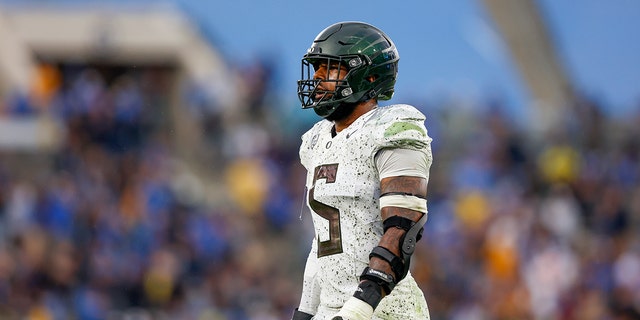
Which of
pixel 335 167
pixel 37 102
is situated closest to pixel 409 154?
pixel 335 167

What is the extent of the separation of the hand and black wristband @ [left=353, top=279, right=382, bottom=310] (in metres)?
0.02

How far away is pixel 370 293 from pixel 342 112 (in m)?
0.91

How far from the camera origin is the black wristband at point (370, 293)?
14.0ft

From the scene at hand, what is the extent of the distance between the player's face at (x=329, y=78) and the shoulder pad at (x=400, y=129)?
0.26 metres

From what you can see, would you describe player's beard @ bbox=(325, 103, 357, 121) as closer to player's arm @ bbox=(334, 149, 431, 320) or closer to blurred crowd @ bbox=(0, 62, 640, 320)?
player's arm @ bbox=(334, 149, 431, 320)

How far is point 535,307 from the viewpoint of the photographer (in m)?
12.4

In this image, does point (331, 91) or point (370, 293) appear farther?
point (331, 91)

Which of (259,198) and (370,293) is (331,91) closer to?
(370,293)

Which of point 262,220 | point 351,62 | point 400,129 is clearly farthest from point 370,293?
point 262,220

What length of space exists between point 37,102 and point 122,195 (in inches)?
115

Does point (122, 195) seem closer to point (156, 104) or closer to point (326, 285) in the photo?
point (156, 104)

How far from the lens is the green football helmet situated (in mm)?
4711

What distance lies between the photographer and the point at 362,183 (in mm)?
4586

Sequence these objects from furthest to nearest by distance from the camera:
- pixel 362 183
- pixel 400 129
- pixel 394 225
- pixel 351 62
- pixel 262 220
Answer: pixel 262 220
pixel 351 62
pixel 362 183
pixel 400 129
pixel 394 225
